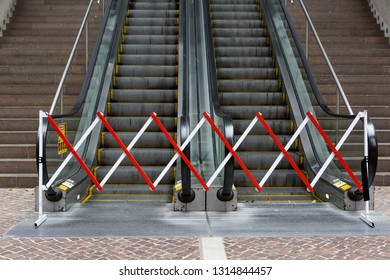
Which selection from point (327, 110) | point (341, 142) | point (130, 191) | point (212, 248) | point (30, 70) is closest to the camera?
point (212, 248)

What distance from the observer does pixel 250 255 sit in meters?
4.66

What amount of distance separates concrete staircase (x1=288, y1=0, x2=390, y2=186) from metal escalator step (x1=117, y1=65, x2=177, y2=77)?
269 cm

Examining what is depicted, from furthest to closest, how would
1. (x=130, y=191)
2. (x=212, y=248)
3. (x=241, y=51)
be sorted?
1. (x=241, y=51)
2. (x=130, y=191)
3. (x=212, y=248)

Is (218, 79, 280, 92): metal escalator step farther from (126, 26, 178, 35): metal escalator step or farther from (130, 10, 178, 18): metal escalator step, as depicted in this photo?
(130, 10, 178, 18): metal escalator step

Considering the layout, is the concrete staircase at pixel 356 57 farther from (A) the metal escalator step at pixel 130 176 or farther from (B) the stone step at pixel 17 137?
(B) the stone step at pixel 17 137

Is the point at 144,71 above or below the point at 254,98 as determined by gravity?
above

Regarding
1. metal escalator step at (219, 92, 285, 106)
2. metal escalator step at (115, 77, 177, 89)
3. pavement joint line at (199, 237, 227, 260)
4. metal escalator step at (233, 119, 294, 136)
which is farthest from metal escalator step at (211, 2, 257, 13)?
pavement joint line at (199, 237, 227, 260)

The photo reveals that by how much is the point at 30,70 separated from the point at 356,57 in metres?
7.07

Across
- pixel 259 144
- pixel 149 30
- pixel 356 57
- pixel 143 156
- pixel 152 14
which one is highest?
pixel 152 14

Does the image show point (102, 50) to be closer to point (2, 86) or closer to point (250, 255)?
point (2, 86)

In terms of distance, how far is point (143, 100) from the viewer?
30.7ft

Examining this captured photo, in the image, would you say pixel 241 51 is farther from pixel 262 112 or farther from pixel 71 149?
pixel 71 149

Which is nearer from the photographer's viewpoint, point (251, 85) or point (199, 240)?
point (199, 240)

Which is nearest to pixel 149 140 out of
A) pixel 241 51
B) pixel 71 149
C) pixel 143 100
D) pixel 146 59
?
pixel 143 100
